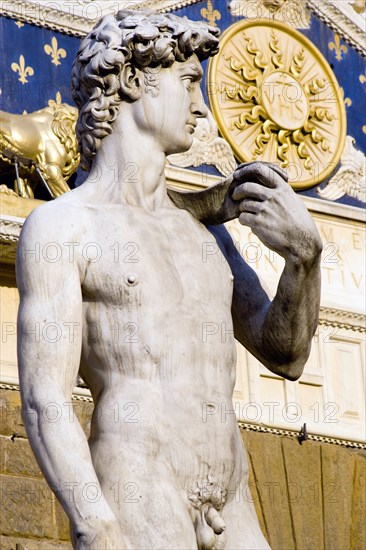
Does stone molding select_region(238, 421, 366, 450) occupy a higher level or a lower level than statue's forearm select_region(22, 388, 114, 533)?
higher

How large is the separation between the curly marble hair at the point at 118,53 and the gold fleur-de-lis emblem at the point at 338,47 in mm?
6172

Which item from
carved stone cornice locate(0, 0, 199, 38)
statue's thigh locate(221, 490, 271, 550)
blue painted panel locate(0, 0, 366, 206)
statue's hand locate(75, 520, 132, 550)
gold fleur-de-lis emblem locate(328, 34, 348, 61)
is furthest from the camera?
gold fleur-de-lis emblem locate(328, 34, 348, 61)

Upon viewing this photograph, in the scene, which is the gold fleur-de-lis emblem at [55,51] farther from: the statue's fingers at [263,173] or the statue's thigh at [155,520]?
the statue's thigh at [155,520]

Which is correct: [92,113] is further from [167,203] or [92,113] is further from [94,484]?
[94,484]

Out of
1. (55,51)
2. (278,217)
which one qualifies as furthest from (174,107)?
(55,51)

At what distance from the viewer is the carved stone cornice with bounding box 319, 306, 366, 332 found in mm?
9414

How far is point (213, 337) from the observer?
397cm

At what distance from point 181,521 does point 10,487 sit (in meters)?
4.32

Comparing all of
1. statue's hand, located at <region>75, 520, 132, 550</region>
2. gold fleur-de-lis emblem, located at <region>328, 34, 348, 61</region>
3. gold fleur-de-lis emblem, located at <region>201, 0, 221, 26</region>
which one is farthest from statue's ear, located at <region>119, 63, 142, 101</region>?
gold fleur-de-lis emblem, located at <region>328, 34, 348, 61</region>

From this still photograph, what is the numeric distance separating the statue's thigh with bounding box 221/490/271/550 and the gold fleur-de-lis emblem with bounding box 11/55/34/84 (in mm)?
5340

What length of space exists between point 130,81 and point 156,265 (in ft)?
1.54

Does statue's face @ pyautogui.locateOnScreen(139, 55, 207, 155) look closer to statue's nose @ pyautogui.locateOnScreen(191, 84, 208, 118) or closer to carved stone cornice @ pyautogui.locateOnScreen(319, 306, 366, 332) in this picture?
statue's nose @ pyautogui.locateOnScreen(191, 84, 208, 118)

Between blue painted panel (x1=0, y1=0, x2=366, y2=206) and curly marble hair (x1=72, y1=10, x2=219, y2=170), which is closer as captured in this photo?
curly marble hair (x1=72, y1=10, x2=219, y2=170)

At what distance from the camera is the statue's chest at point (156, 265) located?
3939mm
